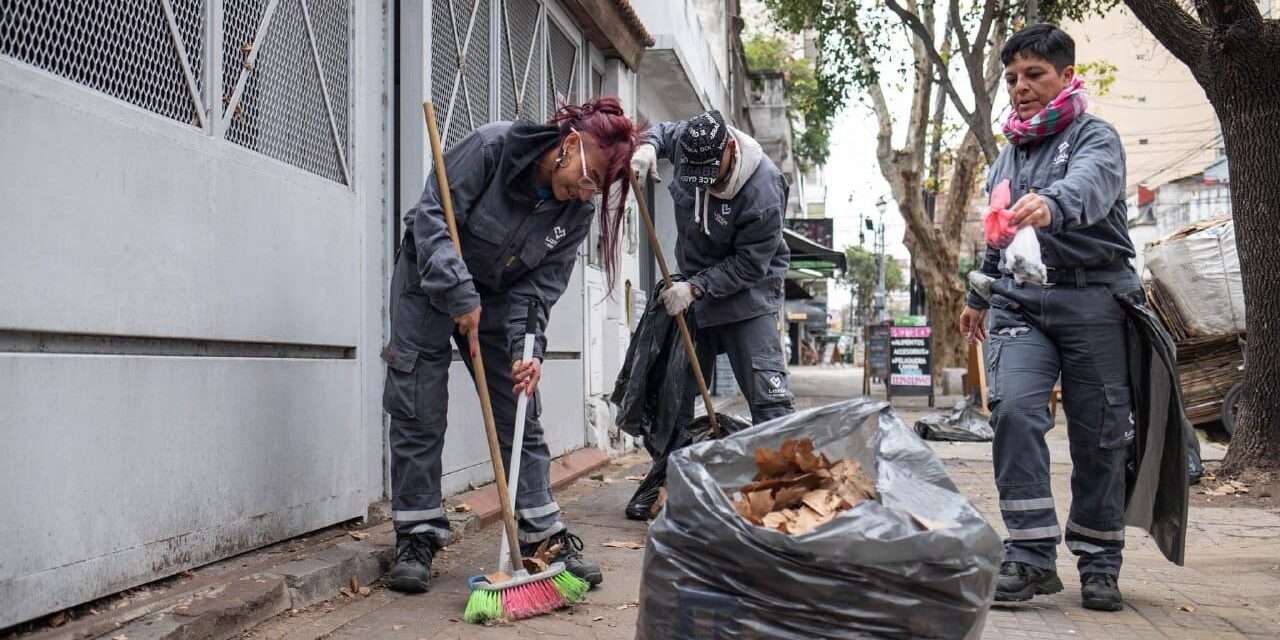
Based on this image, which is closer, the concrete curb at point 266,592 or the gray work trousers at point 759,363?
the concrete curb at point 266,592

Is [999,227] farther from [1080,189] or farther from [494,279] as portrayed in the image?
[494,279]

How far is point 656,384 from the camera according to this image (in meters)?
5.04

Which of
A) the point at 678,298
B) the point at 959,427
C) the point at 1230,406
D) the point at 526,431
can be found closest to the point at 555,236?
the point at 526,431

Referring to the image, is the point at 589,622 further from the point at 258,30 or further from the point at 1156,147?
the point at 1156,147

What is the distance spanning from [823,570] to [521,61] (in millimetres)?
4985

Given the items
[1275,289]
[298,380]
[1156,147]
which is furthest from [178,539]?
[1156,147]

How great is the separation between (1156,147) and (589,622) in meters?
46.8

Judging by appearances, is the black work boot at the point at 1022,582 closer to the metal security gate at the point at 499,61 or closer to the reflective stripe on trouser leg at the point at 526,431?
the reflective stripe on trouser leg at the point at 526,431

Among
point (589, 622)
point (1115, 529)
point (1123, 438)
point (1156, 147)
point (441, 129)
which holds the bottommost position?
point (589, 622)

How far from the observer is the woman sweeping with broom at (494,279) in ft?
11.1

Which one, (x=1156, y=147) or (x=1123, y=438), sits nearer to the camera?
(x=1123, y=438)

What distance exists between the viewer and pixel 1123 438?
11.5 feet

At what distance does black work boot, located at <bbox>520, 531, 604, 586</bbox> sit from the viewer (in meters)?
3.57

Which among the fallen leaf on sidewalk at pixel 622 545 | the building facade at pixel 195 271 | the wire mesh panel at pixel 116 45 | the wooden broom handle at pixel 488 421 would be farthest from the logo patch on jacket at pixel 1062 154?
the wire mesh panel at pixel 116 45
